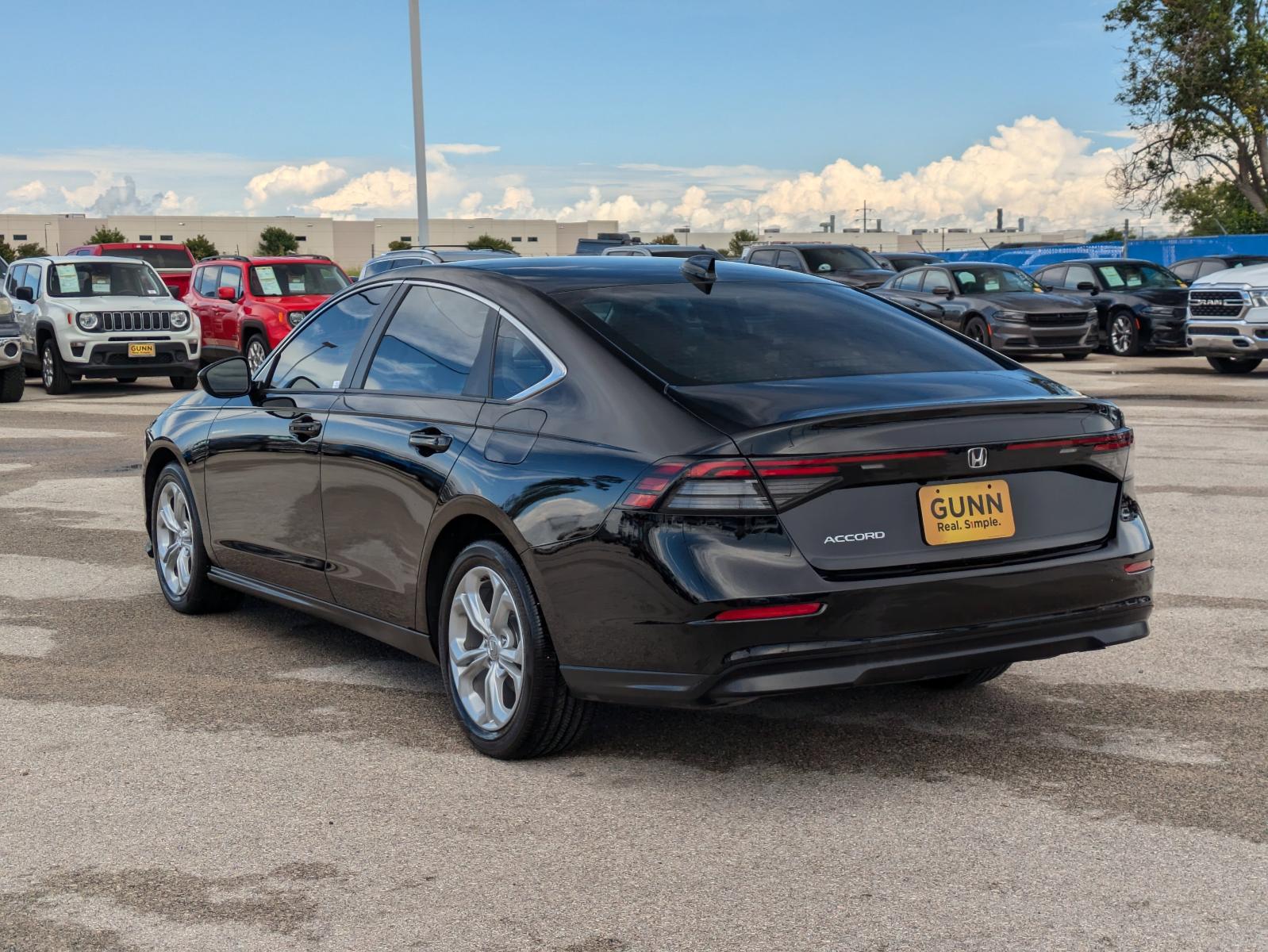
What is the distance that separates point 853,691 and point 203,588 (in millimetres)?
3057

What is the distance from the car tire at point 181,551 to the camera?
7.02 metres

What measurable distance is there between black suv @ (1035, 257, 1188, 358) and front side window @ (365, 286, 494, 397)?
22220mm

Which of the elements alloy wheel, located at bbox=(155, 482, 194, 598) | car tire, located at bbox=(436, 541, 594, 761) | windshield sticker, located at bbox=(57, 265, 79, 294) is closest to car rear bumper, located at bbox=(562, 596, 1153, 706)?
car tire, located at bbox=(436, 541, 594, 761)

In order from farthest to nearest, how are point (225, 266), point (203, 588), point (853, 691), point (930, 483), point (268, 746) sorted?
point (225, 266), point (203, 588), point (853, 691), point (268, 746), point (930, 483)

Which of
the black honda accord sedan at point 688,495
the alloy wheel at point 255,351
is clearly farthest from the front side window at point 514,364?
the alloy wheel at point 255,351

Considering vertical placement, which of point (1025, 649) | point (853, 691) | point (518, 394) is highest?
point (518, 394)

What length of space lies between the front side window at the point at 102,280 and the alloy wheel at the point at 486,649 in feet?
58.1

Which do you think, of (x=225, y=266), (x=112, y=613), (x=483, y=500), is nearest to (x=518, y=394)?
(x=483, y=500)

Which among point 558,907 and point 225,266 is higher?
point 225,266

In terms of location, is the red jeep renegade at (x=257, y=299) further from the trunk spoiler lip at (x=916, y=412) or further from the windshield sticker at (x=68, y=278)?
the trunk spoiler lip at (x=916, y=412)

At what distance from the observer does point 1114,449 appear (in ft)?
15.9

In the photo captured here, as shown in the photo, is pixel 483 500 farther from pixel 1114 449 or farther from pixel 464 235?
pixel 464 235

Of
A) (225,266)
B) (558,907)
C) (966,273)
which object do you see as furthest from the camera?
(966,273)

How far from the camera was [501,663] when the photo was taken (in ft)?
16.3
